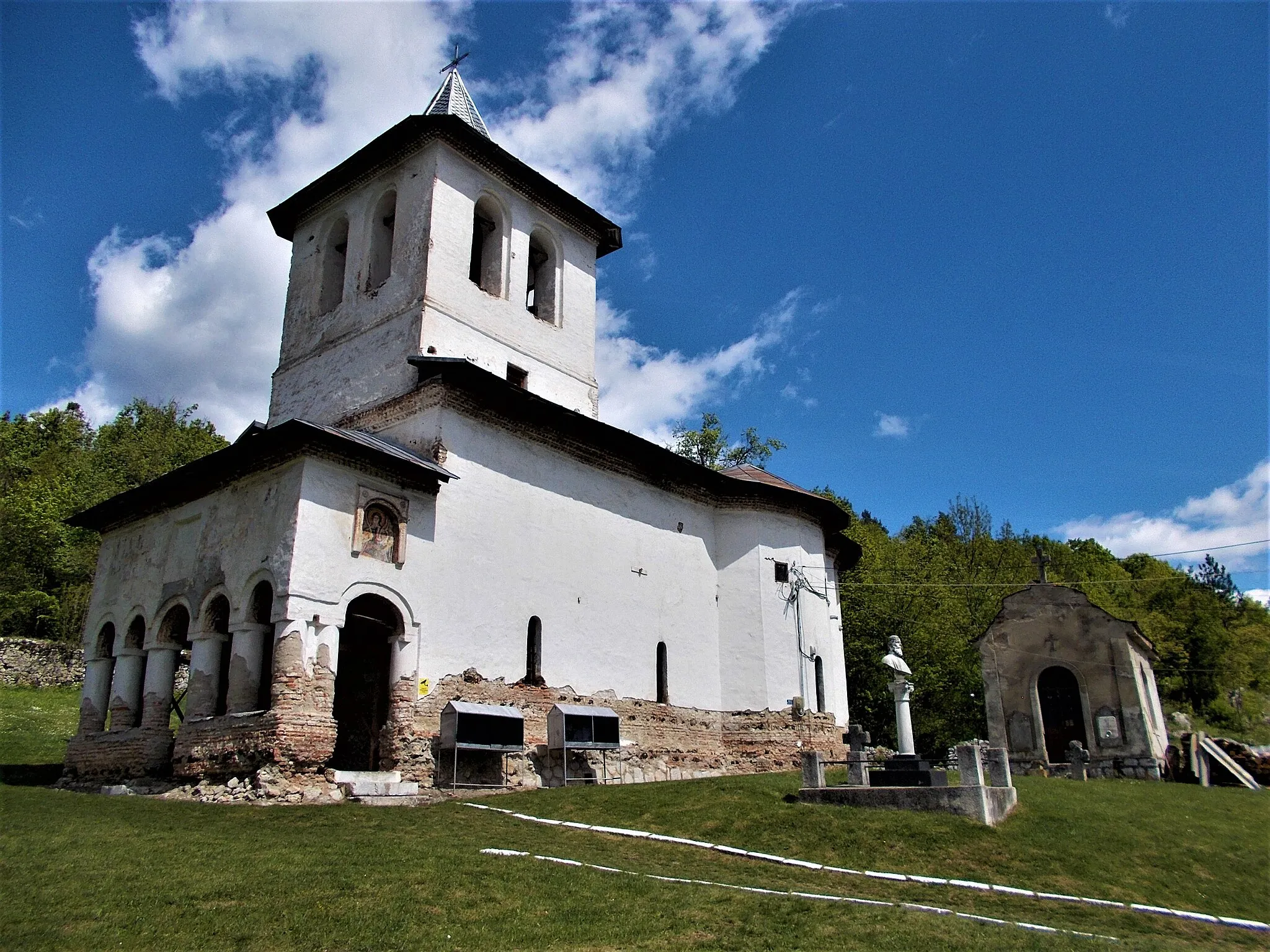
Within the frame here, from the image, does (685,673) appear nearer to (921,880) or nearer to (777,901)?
(921,880)

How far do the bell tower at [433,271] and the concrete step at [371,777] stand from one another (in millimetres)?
7937

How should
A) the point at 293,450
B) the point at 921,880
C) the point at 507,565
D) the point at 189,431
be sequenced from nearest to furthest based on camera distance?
the point at 921,880, the point at 293,450, the point at 507,565, the point at 189,431

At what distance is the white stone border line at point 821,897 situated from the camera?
7949mm

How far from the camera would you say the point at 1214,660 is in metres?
45.0

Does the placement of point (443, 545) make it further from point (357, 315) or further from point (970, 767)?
point (970, 767)

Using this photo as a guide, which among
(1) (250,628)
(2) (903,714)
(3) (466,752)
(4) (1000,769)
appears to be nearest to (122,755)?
(1) (250,628)

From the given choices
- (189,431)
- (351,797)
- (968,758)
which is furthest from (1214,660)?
(189,431)

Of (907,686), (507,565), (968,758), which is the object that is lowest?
(968,758)

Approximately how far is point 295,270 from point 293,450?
33.5ft

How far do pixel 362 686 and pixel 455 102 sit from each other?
50.5ft

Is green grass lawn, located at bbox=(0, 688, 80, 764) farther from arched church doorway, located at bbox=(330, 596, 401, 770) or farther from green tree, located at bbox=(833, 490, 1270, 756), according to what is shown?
green tree, located at bbox=(833, 490, 1270, 756)

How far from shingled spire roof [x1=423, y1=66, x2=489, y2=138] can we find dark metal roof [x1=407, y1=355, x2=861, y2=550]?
8005 millimetres

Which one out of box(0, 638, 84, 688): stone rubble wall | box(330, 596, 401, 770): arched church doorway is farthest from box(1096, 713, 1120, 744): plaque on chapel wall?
box(0, 638, 84, 688): stone rubble wall

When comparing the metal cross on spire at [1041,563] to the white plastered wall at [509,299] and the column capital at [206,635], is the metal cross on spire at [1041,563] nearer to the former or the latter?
the white plastered wall at [509,299]
